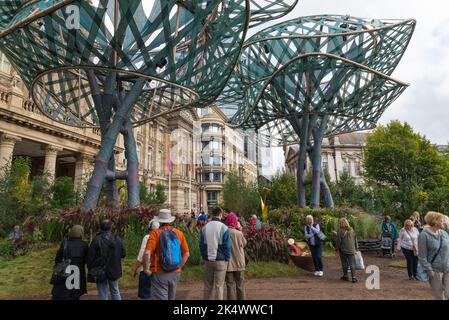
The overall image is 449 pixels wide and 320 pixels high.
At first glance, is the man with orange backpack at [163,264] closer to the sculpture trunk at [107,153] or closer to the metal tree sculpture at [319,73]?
the sculpture trunk at [107,153]

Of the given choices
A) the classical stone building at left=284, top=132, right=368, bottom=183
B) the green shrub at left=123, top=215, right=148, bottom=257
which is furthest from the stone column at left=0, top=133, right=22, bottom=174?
the classical stone building at left=284, top=132, right=368, bottom=183

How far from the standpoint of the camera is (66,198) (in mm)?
19188

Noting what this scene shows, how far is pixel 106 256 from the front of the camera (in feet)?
15.9

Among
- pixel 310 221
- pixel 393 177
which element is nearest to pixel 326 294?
pixel 310 221

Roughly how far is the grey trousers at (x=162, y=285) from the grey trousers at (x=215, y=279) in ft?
2.56

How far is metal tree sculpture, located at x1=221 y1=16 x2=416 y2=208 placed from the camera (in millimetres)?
16203

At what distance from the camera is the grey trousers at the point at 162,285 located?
14.5ft

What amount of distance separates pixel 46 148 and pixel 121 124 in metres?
17.4

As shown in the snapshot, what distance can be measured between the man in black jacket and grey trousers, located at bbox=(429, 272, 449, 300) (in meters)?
4.88

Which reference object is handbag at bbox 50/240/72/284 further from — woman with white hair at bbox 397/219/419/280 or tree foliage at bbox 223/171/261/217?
tree foliage at bbox 223/171/261/217

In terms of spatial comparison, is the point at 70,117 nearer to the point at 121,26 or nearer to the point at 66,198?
the point at 66,198

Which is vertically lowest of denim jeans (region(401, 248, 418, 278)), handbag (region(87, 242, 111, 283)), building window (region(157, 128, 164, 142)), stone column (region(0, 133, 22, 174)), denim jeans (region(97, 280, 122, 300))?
denim jeans (region(401, 248, 418, 278))

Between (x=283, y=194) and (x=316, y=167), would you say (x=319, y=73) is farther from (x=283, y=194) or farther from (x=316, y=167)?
(x=283, y=194)

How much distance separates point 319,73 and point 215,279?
14.1 m
